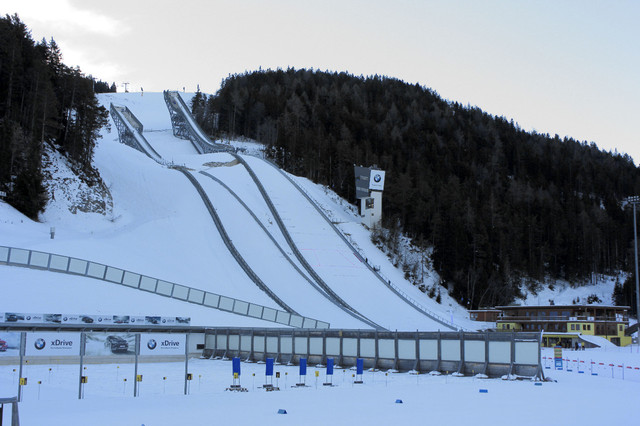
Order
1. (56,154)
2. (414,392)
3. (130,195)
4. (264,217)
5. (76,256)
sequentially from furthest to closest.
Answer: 1. (264,217)
2. (130,195)
3. (56,154)
4. (76,256)
5. (414,392)

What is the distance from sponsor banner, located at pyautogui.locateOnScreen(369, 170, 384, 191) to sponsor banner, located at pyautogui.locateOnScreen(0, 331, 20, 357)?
42.5 m

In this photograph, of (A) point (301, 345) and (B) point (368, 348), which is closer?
(B) point (368, 348)

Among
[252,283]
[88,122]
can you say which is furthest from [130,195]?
[252,283]

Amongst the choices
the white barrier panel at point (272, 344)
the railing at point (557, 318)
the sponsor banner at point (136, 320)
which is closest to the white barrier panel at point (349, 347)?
the white barrier panel at point (272, 344)

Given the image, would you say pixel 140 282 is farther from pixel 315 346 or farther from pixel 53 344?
pixel 53 344

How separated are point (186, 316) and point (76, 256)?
5.87 meters

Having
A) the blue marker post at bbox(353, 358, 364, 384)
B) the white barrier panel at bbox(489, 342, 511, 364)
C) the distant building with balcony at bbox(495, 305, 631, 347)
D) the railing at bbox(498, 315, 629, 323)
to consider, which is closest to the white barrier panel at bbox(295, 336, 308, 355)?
the blue marker post at bbox(353, 358, 364, 384)

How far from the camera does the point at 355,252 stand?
46.1m

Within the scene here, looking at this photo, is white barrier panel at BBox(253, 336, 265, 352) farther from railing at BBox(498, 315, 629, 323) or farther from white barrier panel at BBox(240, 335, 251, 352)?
railing at BBox(498, 315, 629, 323)

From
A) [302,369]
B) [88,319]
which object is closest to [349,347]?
[302,369]

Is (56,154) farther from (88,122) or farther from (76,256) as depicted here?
(76,256)

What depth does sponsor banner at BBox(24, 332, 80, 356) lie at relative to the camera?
15781mm

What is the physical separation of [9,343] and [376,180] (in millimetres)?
43066

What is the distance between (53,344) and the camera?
53.5 ft
